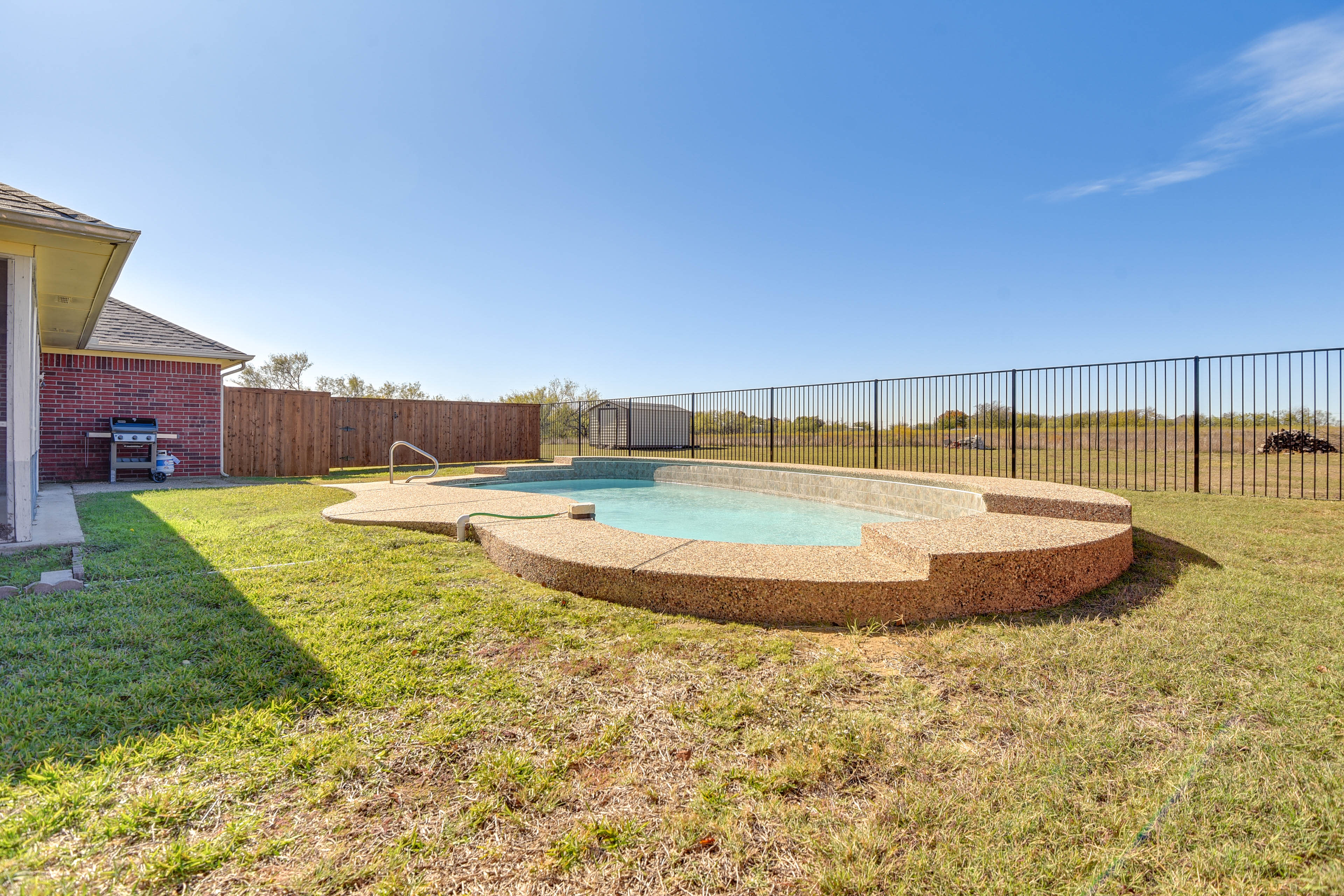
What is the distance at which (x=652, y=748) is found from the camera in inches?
63.2

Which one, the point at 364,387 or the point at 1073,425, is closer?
the point at 1073,425

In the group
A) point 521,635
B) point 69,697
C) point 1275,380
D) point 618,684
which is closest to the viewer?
point 69,697

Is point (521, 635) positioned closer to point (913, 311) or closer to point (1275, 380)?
point (1275, 380)

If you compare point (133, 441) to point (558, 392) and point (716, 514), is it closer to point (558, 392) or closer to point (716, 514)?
point (716, 514)

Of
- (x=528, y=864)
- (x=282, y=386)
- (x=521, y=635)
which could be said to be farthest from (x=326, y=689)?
(x=282, y=386)

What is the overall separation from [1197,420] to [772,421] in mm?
6275

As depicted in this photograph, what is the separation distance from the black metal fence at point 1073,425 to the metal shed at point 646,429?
1.88 meters

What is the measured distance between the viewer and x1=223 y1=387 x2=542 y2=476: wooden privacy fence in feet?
35.2

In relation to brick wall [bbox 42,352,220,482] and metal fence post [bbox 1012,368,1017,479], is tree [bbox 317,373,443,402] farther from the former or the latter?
metal fence post [bbox 1012,368,1017,479]

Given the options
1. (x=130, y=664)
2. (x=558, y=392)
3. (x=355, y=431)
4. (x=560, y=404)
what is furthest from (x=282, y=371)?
(x=130, y=664)

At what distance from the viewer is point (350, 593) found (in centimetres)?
296

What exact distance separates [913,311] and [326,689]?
50.1 feet

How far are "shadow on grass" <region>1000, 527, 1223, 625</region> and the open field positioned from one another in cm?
277

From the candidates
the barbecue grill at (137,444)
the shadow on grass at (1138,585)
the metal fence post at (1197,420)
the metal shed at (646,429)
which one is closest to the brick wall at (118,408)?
the barbecue grill at (137,444)
